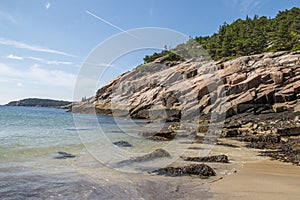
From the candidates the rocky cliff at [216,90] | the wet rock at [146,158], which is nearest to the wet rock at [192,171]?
the wet rock at [146,158]

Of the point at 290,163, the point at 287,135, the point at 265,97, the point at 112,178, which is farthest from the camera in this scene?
the point at 265,97

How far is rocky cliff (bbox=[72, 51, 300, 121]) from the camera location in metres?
29.6

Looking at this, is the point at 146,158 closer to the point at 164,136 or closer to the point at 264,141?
the point at 164,136

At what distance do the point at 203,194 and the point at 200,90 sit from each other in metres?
31.0

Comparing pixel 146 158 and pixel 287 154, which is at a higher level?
pixel 287 154

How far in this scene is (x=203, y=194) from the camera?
6.60 metres

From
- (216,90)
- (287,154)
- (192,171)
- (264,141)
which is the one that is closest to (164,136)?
(264,141)

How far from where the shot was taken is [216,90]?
1393 inches

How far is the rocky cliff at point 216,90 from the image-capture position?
2956 cm

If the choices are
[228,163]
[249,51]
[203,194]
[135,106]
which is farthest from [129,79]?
[203,194]

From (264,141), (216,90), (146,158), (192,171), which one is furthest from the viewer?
(216,90)

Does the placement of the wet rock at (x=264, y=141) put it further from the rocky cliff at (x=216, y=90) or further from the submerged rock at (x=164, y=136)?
the rocky cliff at (x=216, y=90)

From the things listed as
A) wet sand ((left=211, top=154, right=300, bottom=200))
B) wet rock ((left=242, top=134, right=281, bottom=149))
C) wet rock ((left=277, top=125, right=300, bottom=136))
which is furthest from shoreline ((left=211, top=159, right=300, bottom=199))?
wet rock ((left=277, top=125, right=300, bottom=136))

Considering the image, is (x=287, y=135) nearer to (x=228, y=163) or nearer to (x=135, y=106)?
(x=228, y=163)
